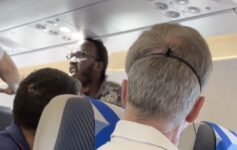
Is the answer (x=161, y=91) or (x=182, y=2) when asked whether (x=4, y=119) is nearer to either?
(x=182, y=2)

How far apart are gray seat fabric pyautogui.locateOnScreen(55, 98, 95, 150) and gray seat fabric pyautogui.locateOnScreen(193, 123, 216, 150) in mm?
435

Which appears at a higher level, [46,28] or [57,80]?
[57,80]

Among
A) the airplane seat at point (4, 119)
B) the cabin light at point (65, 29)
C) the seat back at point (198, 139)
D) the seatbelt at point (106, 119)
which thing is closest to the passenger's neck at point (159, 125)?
the seatbelt at point (106, 119)

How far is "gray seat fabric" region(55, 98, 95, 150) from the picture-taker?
3.63ft

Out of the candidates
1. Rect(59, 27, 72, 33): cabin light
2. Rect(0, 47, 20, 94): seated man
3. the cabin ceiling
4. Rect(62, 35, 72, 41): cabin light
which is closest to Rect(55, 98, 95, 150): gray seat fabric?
Rect(0, 47, 20, 94): seated man

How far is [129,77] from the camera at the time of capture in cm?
94

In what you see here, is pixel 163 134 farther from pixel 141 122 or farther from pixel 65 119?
pixel 65 119

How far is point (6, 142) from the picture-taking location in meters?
1.26

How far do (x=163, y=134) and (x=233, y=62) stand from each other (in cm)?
199

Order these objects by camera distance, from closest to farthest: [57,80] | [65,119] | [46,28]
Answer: [65,119] < [57,80] < [46,28]

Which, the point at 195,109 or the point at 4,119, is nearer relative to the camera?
the point at 195,109

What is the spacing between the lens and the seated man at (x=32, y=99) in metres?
1.34

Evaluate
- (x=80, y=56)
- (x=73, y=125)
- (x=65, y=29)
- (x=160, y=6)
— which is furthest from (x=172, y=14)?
(x=73, y=125)

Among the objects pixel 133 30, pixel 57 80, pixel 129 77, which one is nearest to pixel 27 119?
pixel 57 80
